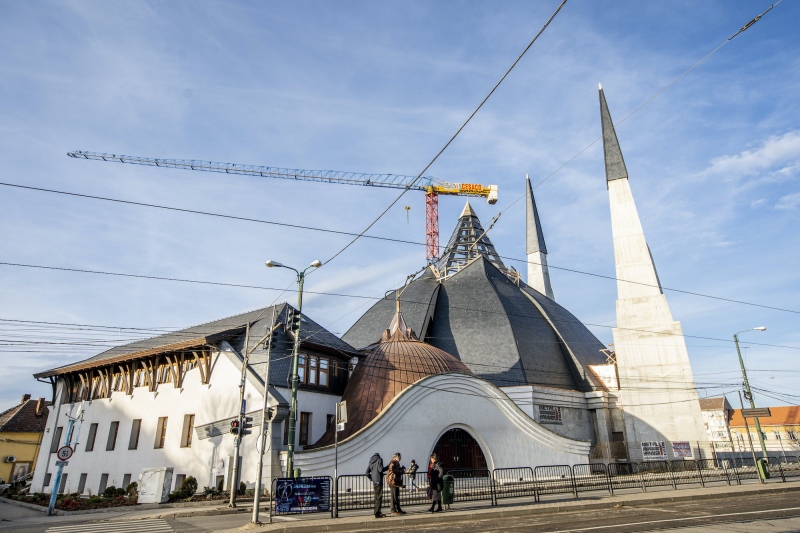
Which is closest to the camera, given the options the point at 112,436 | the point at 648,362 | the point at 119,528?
the point at 119,528

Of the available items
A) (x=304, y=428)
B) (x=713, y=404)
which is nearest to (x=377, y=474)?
(x=304, y=428)

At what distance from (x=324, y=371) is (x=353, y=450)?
6588 mm

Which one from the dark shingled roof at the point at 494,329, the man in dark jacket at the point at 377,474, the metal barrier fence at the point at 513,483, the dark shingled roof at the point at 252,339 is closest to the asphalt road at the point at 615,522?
the man in dark jacket at the point at 377,474

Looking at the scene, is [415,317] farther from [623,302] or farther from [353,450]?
[353,450]

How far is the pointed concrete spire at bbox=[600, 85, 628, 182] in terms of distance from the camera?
47.7m

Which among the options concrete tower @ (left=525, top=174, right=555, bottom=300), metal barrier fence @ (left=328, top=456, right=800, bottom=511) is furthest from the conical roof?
metal barrier fence @ (left=328, top=456, right=800, bottom=511)

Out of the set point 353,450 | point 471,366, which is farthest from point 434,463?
point 471,366

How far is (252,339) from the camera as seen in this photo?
2881 cm

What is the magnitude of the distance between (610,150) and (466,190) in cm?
5153

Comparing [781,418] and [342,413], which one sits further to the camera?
[781,418]

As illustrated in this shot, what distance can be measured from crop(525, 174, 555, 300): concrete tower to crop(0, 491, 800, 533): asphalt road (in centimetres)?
6207

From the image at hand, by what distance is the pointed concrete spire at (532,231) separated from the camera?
83062mm

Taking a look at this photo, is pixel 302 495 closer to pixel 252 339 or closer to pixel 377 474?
pixel 377 474

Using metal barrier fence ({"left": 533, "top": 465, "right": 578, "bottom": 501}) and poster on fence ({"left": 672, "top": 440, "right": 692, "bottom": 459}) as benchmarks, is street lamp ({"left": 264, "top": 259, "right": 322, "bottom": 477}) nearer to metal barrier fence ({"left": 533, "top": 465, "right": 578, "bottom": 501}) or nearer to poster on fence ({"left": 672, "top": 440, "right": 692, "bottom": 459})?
metal barrier fence ({"left": 533, "top": 465, "right": 578, "bottom": 501})
